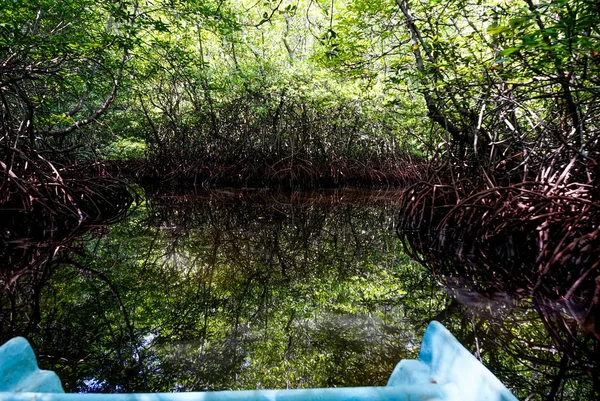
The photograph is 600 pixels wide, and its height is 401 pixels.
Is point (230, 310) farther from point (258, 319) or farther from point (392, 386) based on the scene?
point (392, 386)

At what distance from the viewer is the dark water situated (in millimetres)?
1284

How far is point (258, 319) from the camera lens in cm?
176

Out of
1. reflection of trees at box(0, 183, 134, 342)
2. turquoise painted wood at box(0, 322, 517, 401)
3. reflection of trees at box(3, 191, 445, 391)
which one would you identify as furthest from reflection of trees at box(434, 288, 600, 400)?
reflection of trees at box(0, 183, 134, 342)

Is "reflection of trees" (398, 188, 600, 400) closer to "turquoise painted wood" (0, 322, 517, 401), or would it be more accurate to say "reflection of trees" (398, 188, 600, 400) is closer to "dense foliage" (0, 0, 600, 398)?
"dense foliage" (0, 0, 600, 398)

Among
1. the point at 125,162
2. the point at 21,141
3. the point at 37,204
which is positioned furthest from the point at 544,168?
the point at 125,162

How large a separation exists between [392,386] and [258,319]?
3.87 ft

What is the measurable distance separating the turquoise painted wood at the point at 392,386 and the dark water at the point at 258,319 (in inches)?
17.6

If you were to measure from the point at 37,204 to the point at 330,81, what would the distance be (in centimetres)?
682

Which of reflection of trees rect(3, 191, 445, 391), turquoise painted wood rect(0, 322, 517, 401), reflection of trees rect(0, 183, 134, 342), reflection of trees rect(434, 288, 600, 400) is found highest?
turquoise painted wood rect(0, 322, 517, 401)

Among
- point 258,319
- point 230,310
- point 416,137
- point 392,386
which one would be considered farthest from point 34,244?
point 416,137

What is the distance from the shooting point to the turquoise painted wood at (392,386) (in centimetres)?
58

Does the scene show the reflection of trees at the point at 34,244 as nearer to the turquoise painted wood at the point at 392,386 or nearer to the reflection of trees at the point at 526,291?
the turquoise painted wood at the point at 392,386

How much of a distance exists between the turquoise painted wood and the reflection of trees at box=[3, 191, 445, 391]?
1.45 ft

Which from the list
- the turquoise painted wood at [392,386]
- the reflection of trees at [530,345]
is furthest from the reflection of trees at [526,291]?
the turquoise painted wood at [392,386]
